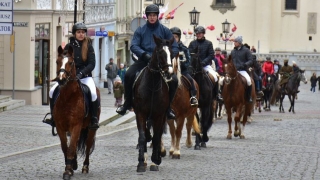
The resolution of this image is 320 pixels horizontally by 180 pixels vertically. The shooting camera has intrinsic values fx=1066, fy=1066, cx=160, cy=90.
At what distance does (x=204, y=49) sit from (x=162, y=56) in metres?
7.11

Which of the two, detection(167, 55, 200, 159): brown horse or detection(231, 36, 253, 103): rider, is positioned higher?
detection(231, 36, 253, 103): rider

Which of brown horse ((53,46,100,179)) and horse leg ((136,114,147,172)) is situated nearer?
brown horse ((53,46,100,179))

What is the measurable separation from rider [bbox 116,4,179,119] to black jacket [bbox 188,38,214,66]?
5.49 meters

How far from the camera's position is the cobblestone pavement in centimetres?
A: 1592

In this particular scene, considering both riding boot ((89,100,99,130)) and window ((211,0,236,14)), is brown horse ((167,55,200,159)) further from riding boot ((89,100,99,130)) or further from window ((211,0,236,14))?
window ((211,0,236,14))

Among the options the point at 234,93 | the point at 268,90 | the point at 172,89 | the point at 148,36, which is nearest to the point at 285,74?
the point at 268,90

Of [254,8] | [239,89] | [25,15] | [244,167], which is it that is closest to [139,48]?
[244,167]

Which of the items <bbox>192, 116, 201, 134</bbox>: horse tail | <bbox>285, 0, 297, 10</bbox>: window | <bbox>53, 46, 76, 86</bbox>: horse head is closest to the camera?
<bbox>53, 46, 76, 86</bbox>: horse head

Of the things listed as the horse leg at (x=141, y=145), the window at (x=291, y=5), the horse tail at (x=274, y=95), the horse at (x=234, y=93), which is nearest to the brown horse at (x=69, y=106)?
the horse leg at (x=141, y=145)

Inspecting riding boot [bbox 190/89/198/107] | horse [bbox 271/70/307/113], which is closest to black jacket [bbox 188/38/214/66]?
riding boot [bbox 190/89/198/107]

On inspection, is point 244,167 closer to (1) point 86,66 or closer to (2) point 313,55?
(1) point 86,66

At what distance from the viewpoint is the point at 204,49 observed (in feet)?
75.5

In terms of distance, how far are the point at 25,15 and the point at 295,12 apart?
192ft

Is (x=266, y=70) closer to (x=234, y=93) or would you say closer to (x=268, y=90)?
(x=268, y=90)
